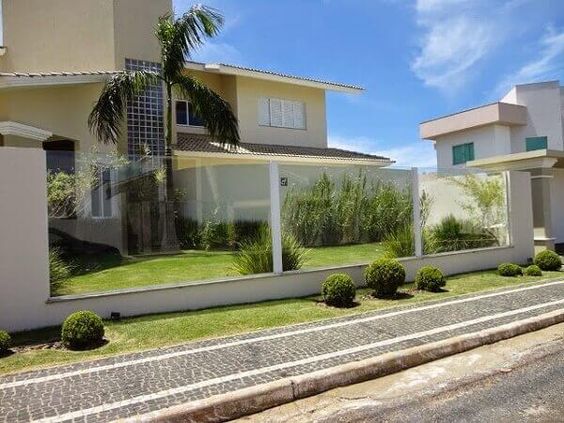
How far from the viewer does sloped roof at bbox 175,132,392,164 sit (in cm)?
1725

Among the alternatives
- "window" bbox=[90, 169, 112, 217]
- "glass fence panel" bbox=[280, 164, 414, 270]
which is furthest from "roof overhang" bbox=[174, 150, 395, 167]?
"window" bbox=[90, 169, 112, 217]

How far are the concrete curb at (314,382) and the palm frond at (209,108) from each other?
9893 mm

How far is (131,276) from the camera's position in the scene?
798 cm

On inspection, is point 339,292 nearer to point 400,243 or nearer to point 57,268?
point 400,243

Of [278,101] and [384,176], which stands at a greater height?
[278,101]

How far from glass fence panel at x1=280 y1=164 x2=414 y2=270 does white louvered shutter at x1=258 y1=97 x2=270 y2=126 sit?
36.1 ft

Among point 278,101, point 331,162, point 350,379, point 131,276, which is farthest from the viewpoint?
point 278,101

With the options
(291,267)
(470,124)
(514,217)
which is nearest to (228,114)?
(291,267)

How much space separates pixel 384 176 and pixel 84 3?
38.8 feet

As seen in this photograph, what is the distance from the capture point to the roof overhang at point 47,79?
1198 cm

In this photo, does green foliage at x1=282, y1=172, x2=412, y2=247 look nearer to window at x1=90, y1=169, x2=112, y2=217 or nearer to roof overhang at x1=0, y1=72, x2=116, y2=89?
window at x1=90, y1=169, x2=112, y2=217

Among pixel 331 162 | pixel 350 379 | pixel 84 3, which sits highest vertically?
pixel 84 3

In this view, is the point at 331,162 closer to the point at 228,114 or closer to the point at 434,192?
the point at 228,114

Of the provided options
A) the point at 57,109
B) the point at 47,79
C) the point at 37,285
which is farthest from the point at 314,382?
the point at 57,109
